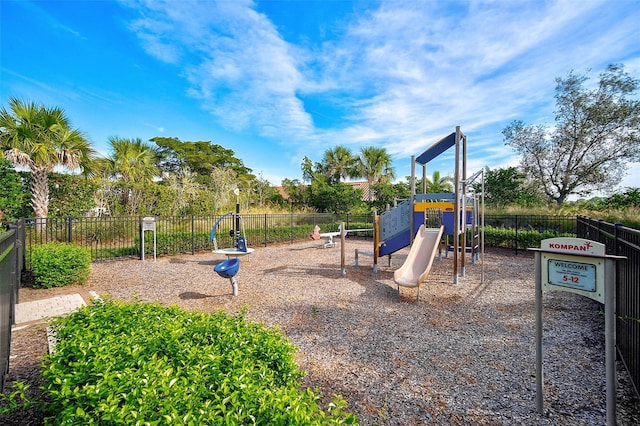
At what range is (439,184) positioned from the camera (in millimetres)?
23781

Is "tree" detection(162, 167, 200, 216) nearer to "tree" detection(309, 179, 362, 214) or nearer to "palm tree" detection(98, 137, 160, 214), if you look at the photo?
"palm tree" detection(98, 137, 160, 214)

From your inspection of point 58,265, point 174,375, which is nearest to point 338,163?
point 58,265

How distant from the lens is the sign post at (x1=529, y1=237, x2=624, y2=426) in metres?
2.09

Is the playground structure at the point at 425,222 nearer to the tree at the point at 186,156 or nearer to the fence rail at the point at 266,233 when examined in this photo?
the fence rail at the point at 266,233

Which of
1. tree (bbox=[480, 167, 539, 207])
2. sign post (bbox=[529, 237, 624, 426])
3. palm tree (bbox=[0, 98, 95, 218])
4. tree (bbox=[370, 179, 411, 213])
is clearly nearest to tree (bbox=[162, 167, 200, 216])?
palm tree (bbox=[0, 98, 95, 218])

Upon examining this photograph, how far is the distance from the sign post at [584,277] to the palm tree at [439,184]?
2119 cm

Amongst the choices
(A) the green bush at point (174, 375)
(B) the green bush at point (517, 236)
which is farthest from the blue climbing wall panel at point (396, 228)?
(B) the green bush at point (517, 236)

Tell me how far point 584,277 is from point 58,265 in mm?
8301

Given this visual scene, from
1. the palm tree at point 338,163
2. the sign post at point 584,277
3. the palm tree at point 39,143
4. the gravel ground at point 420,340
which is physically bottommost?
the gravel ground at point 420,340

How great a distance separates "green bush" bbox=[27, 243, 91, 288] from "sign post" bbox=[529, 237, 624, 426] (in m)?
8.03

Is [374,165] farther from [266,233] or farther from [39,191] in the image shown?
[39,191]

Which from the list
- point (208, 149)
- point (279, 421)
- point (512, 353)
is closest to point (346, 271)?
point (512, 353)

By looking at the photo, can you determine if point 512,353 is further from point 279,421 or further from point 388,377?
point 279,421

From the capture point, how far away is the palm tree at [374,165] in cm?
3106
